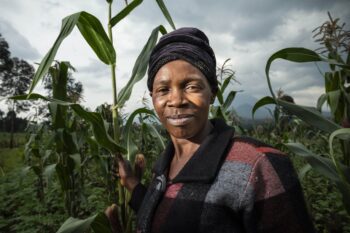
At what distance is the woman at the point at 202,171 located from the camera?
79 cm

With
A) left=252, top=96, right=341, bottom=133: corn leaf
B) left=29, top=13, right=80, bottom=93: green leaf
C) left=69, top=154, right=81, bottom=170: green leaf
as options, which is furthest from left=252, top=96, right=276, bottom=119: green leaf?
left=69, top=154, right=81, bottom=170: green leaf

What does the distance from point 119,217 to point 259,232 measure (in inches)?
26.4

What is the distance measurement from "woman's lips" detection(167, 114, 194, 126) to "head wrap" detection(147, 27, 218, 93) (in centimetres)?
17

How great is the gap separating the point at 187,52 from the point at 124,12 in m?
0.42

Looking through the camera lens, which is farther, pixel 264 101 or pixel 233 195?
pixel 264 101

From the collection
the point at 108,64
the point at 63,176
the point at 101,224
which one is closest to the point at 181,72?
the point at 108,64

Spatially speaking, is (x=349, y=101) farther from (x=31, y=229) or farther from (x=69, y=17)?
(x=31, y=229)

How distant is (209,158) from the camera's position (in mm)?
934

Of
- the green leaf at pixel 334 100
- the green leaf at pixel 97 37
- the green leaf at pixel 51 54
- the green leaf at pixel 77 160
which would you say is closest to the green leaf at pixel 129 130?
the green leaf at pixel 97 37

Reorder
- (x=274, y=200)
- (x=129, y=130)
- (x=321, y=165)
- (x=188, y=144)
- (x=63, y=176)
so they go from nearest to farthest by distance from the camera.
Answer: (x=274, y=200) → (x=321, y=165) → (x=188, y=144) → (x=129, y=130) → (x=63, y=176)

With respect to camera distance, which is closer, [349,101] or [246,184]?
[246,184]

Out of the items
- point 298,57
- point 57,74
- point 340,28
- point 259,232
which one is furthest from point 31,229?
point 340,28

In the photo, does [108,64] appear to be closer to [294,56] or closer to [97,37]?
[97,37]

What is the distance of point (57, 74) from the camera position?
1553 mm
